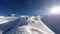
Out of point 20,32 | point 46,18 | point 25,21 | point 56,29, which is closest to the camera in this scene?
point 20,32

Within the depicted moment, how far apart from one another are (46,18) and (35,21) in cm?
28

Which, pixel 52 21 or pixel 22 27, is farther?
pixel 52 21

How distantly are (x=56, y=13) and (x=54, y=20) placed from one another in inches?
4.1

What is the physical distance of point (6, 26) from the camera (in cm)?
104

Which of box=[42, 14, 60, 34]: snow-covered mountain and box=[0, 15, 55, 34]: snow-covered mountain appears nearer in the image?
box=[0, 15, 55, 34]: snow-covered mountain

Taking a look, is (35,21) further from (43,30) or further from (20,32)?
(20,32)

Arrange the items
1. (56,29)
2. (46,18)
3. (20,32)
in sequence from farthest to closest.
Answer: (46,18), (56,29), (20,32)

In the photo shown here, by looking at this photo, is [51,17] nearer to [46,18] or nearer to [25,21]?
[46,18]

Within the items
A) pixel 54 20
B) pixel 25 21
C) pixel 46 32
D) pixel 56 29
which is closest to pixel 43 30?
pixel 46 32

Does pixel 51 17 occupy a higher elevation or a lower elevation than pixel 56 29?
higher

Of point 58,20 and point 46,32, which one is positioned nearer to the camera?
point 46,32

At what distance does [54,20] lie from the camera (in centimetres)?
143

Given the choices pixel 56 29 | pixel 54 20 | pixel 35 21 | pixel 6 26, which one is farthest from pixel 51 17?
pixel 6 26

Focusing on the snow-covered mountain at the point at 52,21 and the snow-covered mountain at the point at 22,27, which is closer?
the snow-covered mountain at the point at 22,27
